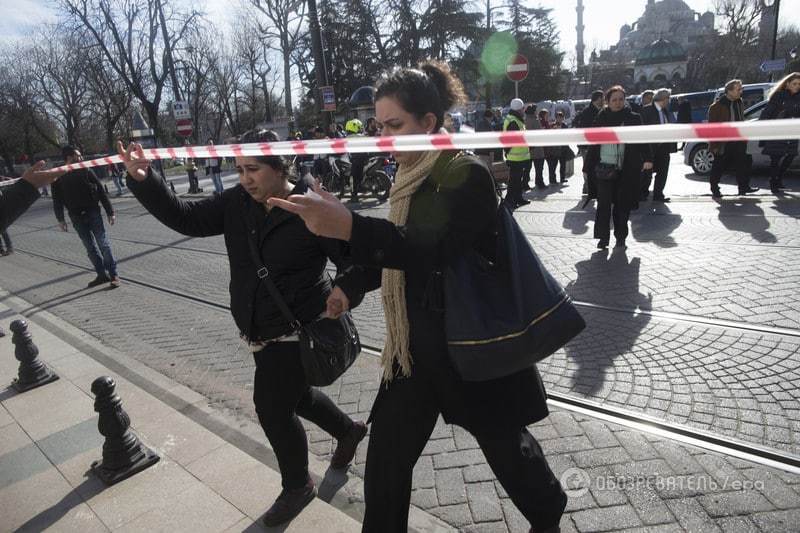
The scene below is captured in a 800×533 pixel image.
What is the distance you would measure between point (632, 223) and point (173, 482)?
701 cm

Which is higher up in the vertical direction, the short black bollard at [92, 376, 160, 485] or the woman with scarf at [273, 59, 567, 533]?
the woman with scarf at [273, 59, 567, 533]

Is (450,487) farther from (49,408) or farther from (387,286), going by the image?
(49,408)

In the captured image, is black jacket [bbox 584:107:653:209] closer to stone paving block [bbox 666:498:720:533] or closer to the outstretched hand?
stone paving block [bbox 666:498:720:533]

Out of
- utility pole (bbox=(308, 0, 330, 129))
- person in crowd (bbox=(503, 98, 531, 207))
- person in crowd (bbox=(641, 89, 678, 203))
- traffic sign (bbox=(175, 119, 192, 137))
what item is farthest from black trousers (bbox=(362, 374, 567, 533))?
traffic sign (bbox=(175, 119, 192, 137))

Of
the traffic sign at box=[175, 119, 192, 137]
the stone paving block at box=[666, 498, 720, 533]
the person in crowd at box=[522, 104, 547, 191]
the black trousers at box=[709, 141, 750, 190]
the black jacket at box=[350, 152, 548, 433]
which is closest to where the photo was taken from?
the black jacket at box=[350, 152, 548, 433]

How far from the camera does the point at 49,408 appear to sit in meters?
4.02

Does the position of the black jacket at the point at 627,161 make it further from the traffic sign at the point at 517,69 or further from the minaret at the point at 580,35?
the minaret at the point at 580,35

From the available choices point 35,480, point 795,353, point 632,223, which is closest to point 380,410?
point 35,480

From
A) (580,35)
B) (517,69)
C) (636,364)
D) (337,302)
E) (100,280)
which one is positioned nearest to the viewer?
(337,302)

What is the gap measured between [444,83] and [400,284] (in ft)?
2.49

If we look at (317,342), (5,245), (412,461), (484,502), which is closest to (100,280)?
(5,245)

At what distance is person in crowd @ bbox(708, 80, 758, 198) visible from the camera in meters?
8.57

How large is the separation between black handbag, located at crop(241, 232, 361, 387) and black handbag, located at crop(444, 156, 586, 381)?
2.66 feet

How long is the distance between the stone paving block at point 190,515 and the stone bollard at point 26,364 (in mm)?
2410
